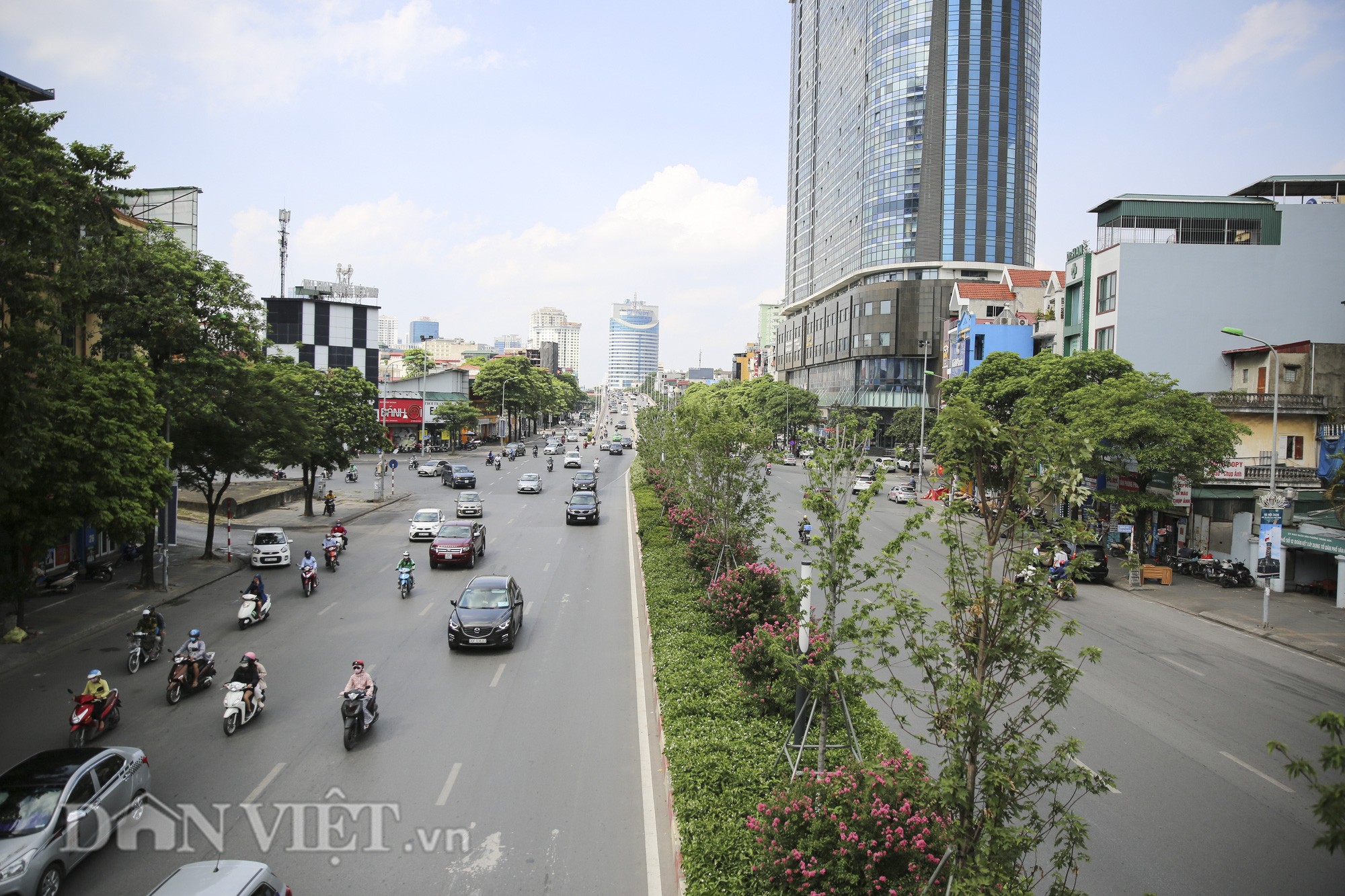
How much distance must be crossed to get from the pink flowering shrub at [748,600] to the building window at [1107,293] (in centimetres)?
3469

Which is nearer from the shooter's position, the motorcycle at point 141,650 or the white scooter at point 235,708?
the white scooter at point 235,708

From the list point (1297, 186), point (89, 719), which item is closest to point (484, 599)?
point (89, 719)

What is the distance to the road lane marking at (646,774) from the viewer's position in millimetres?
8594

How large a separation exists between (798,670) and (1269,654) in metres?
17.1

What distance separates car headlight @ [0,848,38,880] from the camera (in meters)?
7.56

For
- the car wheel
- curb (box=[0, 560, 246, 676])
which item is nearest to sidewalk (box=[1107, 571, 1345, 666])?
the car wheel

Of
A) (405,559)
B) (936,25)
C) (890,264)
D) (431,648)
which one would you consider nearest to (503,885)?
(431,648)

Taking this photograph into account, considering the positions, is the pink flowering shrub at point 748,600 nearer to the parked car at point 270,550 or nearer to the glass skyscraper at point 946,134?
the parked car at point 270,550

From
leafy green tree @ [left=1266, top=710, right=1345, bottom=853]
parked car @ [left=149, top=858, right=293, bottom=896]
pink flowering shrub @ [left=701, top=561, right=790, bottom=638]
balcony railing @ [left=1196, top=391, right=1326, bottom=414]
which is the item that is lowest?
parked car @ [left=149, top=858, right=293, bottom=896]

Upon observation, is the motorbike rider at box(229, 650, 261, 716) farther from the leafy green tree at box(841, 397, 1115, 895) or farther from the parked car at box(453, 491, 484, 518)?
the parked car at box(453, 491, 484, 518)

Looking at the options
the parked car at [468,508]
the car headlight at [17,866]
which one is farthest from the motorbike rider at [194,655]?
the parked car at [468,508]

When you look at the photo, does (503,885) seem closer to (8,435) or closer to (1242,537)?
(8,435)

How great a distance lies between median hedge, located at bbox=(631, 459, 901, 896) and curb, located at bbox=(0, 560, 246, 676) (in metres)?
13.6

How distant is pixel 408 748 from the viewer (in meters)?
11.9
